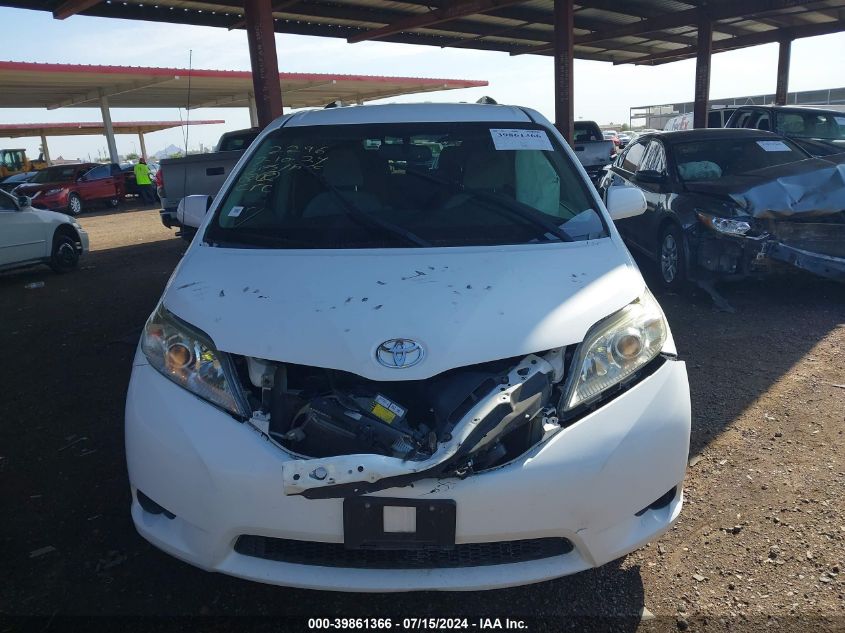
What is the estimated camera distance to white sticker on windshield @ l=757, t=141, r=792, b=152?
7008 mm

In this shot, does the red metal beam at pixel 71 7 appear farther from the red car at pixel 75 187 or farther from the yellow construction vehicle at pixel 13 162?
the yellow construction vehicle at pixel 13 162

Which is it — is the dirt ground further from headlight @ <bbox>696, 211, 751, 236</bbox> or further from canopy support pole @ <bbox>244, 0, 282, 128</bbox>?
canopy support pole @ <bbox>244, 0, 282, 128</bbox>

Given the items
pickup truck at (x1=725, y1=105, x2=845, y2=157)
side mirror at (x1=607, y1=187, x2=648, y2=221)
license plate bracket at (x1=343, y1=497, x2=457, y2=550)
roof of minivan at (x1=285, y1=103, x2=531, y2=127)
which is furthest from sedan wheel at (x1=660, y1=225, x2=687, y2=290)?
pickup truck at (x1=725, y1=105, x2=845, y2=157)

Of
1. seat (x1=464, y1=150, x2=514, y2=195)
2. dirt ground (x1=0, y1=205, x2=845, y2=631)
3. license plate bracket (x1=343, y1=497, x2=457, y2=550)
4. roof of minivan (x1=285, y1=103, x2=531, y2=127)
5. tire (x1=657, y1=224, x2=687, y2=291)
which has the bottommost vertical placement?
dirt ground (x1=0, y1=205, x2=845, y2=631)

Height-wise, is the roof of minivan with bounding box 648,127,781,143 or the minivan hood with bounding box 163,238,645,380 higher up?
the roof of minivan with bounding box 648,127,781,143

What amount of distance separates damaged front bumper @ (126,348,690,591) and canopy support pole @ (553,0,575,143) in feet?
42.4

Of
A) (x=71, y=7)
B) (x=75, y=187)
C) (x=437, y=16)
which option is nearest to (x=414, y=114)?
(x=71, y=7)

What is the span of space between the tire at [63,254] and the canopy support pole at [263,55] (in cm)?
360

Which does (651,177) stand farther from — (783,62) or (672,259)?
(783,62)

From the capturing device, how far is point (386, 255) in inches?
105

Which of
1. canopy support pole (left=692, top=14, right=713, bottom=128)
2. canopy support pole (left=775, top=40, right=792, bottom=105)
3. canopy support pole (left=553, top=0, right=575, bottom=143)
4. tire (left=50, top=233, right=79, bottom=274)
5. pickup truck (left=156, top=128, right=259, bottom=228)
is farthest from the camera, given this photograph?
canopy support pole (left=775, top=40, right=792, bottom=105)

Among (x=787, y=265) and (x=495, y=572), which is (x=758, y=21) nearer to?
(x=787, y=265)

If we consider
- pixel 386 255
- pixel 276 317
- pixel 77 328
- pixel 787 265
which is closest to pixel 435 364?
pixel 276 317

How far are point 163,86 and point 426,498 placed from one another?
90.6ft
